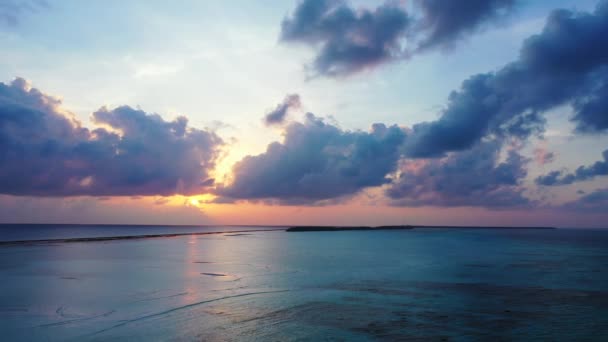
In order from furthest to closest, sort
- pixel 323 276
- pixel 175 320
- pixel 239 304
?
pixel 323 276, pixel 239 304, pixel 175 320

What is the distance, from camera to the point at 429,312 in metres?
19.9

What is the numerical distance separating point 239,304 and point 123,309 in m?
5.63

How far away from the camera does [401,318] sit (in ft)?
61.0

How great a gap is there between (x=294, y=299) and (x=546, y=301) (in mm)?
13789

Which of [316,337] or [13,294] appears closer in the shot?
[316,337]

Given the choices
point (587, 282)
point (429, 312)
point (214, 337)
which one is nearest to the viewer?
point (214, 337)

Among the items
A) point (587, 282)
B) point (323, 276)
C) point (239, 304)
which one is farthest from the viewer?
point (323, 276)

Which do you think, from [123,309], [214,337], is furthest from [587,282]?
[123,309]

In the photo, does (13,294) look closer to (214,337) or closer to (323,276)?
(214,337)

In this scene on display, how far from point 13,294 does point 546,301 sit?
30.3m

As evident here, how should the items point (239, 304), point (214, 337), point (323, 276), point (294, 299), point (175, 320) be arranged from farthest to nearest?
point (323, 276)
point (294, 299)
point (239, 304)
point (175, 320)
point (214, 337)

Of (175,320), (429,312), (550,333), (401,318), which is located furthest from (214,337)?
(550,333)

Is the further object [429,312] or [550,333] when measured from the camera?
[429,312]

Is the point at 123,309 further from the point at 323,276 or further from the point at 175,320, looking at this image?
the point at 323,276
